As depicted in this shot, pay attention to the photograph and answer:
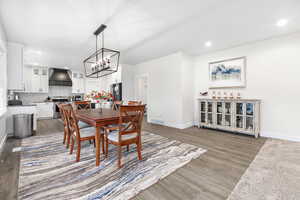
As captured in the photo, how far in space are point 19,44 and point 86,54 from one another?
168 cm

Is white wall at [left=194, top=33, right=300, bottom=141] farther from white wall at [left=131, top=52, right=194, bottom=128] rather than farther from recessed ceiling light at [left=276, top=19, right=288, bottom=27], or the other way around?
white wall at [left=131, top=52, right=194, bottom=128]

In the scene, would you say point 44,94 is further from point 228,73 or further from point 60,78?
point 228,73

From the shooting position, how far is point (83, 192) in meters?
1.46

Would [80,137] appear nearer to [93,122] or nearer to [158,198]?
[93,122]

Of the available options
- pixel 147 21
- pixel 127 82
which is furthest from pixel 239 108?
pixel 127 82

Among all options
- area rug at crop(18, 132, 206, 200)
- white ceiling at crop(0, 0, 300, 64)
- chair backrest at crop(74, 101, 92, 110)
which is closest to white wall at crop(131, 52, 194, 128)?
white ceiling at crop(0, 0, 300, 64)

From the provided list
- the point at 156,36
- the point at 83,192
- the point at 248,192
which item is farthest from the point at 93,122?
the point at 156,36

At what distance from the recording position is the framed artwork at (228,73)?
3697mm

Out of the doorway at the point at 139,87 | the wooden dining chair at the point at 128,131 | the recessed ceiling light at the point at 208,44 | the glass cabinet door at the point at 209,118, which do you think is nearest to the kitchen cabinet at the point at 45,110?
the doorway at the point at 139,87

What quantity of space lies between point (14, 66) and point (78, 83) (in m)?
3.74

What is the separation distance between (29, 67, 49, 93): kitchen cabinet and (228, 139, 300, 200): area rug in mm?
7917

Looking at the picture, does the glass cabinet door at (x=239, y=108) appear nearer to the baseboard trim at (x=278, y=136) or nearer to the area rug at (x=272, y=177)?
the baseboard trim at (x=278, y=136)

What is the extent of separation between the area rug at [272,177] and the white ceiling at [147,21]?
246 cm

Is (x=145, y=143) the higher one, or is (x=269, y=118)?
(x=269, y=118)
